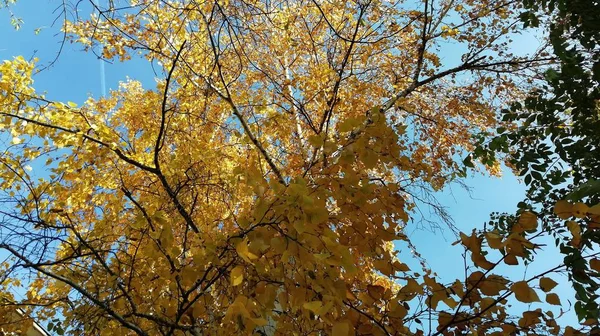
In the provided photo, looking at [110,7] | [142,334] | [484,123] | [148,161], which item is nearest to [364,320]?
[142,334]

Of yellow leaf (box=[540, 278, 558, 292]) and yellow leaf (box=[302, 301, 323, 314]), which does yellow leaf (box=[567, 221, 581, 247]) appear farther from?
yellow leaf (box=[302, 301, 323, 314])

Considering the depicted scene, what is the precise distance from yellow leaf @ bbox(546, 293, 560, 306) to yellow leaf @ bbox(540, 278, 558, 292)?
0.03 metres

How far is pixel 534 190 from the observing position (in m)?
2.96

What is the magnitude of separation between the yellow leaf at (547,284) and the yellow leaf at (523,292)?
5 cm

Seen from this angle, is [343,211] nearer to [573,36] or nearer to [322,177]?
[322,177]

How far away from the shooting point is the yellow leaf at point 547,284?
1375 mm

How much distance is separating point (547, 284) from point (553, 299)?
2.3 inches

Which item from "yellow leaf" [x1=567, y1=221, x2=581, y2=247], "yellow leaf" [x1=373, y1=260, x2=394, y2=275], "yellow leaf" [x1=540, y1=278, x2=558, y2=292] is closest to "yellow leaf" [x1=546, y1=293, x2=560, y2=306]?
"yellow leaf" [x1=540, y1=278, x2=558, y2=292]

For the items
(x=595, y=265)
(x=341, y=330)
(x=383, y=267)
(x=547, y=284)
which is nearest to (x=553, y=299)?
(x=547, y=284)

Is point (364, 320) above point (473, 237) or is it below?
below

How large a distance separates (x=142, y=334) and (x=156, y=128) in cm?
344

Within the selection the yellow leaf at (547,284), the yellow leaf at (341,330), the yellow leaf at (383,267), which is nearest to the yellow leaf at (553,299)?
the yellow leaf at (547,284)

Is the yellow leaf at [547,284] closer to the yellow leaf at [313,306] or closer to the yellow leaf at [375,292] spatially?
the yellow leaf at [375,292]

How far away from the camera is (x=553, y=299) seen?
1.39 m
